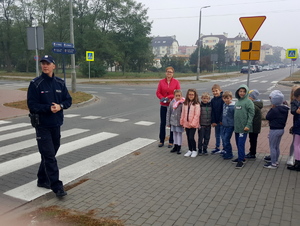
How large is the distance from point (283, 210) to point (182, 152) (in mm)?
3200

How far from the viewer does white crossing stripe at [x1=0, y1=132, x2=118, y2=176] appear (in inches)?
233

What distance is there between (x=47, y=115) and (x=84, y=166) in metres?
1.86

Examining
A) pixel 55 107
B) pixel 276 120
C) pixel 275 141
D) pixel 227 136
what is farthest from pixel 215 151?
pixel 55 107

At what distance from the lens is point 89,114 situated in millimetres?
12547

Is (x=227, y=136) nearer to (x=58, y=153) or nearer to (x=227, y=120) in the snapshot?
(x=227, y=120)

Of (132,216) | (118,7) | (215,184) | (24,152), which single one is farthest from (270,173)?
(118,7)

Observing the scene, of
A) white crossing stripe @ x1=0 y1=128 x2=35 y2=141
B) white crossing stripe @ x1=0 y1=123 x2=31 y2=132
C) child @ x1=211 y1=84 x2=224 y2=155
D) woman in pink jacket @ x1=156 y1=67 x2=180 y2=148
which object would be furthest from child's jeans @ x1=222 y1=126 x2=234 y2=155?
white crossing stripe @ x1=0 y1=123 x2=31 y2=132

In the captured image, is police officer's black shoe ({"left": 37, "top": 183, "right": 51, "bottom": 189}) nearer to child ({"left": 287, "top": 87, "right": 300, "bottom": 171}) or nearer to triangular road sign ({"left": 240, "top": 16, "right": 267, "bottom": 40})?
child ({"left": 287, "top": 87, "right": 300, "bottom": 171})

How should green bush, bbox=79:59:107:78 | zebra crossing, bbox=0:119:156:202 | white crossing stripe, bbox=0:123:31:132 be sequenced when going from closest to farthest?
zebra crossing, bbox=0:119:156:202 → white crossing stripe, bbox=0:123:31:132 → green bush, bbox=79:59:107:78

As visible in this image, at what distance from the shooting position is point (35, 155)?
6.71 m

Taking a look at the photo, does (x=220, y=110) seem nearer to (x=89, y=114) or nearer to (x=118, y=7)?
(x=89, y=114)

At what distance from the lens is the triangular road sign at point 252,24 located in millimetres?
7234

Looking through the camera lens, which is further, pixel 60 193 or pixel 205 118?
pixel 205 118

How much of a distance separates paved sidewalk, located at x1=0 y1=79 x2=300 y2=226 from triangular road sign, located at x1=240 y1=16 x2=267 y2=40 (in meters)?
3.04
